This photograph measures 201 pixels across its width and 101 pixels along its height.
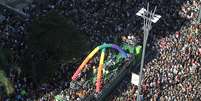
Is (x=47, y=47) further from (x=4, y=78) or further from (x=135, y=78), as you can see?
(x=135, y=78)

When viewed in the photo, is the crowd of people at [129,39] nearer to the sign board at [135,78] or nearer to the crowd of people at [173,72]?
the crowd of people at [173,72]

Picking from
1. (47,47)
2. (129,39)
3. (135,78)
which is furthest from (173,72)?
(47,47)

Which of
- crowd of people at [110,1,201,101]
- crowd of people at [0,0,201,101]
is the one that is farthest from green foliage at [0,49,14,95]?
crowd of people at [110,1,201,101]

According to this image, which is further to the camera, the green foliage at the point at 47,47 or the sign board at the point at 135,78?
the green foliage at the point at 47,47

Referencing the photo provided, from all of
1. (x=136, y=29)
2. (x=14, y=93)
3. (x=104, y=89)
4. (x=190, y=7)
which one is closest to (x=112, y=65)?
(x=104, y=89)

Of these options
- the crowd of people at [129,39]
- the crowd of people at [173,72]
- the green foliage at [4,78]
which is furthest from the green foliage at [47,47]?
the crowd of people at [173,72]

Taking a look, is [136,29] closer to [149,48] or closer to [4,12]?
[149,48]
